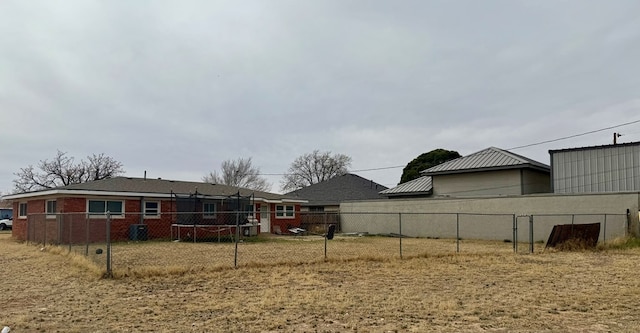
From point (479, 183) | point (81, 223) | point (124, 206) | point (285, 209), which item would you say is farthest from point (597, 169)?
point (81, 223)

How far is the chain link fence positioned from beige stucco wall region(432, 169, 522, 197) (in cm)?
454

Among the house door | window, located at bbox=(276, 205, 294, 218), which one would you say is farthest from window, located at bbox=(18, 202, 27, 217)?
window, located at bbox=(276, 205, 294, 218)

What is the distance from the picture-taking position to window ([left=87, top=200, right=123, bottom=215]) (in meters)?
22.7

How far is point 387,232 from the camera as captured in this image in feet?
104

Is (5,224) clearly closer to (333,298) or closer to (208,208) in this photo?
(208,208)

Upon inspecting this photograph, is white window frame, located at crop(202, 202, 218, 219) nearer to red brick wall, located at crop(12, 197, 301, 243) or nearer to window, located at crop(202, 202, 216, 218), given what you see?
window, located at crop(202, 202, 216, 218)

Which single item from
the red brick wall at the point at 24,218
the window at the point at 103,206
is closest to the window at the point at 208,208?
the window at the point at 103,206

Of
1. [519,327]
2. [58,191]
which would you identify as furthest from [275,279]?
[58,191]

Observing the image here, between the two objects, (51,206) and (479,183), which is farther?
(479,183)

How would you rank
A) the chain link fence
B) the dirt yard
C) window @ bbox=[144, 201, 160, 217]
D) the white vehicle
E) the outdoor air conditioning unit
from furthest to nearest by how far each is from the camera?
1. the white vehicle
2. window @ bbox=[144, 201, 160, 217]
3. the outdoor air conditioning unit
4. the chain link fence
5. the dirt yard

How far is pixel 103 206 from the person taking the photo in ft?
76.1

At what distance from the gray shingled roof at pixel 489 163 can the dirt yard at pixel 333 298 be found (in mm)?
17737

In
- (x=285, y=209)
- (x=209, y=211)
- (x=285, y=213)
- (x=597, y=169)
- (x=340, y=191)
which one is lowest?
(x=285, y=213)

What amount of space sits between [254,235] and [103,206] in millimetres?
8060
